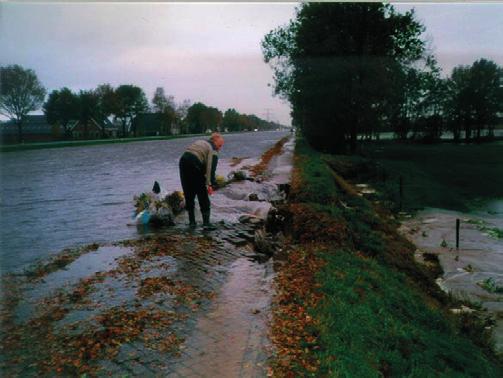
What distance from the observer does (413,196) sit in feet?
73.4

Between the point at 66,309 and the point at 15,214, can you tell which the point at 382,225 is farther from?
the point at 15,214

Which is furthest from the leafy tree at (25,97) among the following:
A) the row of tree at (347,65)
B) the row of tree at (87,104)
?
the row of tree at (347,65)

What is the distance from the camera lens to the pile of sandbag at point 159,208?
950 cm

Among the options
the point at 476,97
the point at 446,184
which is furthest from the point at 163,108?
the point at 446,184

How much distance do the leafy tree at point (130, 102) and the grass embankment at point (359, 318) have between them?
305 feet

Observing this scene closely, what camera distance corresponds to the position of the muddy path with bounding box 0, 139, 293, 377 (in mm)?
3930

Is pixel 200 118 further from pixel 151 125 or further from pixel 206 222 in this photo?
pixel 206 222

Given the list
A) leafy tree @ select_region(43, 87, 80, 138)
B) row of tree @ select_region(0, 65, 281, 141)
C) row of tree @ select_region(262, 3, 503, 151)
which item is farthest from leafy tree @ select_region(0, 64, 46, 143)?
row of tree @ select_region(262, 3, 503, 151)

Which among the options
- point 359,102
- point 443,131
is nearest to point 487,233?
point 359,102

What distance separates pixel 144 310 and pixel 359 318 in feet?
8.99

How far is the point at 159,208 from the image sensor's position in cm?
969

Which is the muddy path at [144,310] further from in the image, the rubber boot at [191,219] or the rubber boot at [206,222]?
the rubber boot at [191,219]

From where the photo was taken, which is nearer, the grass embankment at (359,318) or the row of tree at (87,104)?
the grass embankment at (359,318)

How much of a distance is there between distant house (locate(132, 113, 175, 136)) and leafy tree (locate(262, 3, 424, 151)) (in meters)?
85.0
